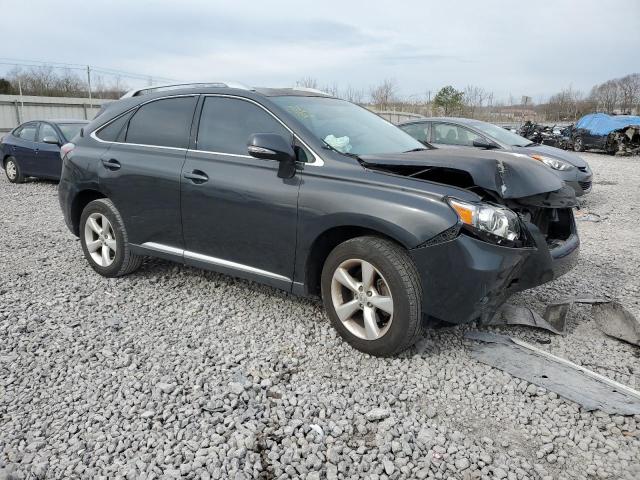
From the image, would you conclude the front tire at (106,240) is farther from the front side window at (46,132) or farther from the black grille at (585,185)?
the black grille at (585,185)

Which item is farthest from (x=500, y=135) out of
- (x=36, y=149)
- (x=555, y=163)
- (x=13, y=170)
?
(x=13, y=170)

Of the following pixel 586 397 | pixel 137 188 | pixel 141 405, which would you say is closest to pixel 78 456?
pixel 141 405

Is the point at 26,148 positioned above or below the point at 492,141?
below

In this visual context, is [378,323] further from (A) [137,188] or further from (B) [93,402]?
(A) [137,188]

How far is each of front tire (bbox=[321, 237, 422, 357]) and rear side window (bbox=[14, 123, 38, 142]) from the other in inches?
401

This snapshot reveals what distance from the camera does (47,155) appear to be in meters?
10.7

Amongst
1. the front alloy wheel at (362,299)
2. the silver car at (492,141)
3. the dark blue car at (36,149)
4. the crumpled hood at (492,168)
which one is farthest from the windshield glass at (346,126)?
the dark blue car at (36,149)

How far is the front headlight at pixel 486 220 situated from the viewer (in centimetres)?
292

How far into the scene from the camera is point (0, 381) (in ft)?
9.98

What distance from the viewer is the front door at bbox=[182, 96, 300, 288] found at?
3.52 m

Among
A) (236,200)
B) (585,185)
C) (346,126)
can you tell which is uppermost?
(346,126)

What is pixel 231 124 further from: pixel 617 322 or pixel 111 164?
pixel 617 322

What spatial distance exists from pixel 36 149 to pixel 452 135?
856cm

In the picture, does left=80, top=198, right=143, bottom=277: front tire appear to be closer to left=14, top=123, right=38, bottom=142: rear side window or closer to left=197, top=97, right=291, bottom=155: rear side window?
left=197, top=97, right=291, bottom=155: rear side window
